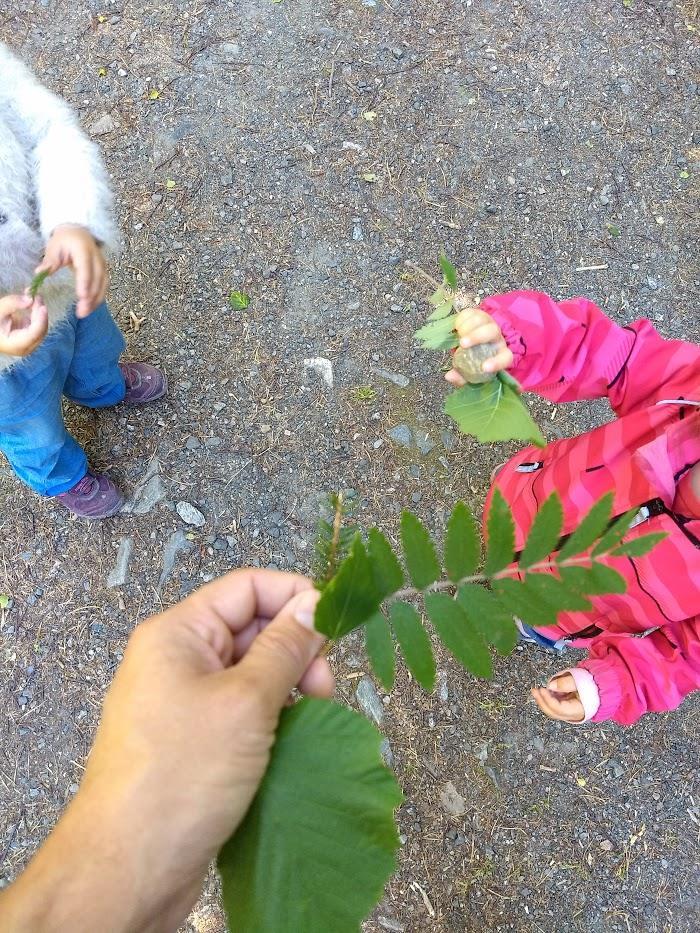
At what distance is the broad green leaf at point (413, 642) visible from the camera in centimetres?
89

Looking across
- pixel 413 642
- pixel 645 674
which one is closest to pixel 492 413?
pixel 413 642

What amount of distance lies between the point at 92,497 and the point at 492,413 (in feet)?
5.44

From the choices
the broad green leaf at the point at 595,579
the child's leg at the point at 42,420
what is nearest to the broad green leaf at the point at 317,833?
the broad green leaf at the point at 595,579

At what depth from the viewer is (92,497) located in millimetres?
2314

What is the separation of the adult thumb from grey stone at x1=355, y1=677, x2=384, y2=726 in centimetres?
140

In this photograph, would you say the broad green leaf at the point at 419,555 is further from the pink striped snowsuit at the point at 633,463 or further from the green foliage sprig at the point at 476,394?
the pink striped snowsuit at the point at 633,463

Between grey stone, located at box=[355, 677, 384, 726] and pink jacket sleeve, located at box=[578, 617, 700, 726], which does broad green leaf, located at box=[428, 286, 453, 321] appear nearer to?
pink jacket sleeve, located at box=[578, 617, 700, 726]

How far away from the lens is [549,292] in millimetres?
2834

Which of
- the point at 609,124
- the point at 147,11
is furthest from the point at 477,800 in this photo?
the point at 147,11

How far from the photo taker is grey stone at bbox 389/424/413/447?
259cm

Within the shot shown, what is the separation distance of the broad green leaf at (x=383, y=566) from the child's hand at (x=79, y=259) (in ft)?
3.48

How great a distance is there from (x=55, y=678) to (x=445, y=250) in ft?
7.71

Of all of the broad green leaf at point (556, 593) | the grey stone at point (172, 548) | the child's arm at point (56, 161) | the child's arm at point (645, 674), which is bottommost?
the grey stone at point (172, 548)

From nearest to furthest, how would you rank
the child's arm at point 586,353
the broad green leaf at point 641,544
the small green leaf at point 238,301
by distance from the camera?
the broad green leaf at point 641,544
the child's arm at point 586,353
the small green leaf at point 238,301
